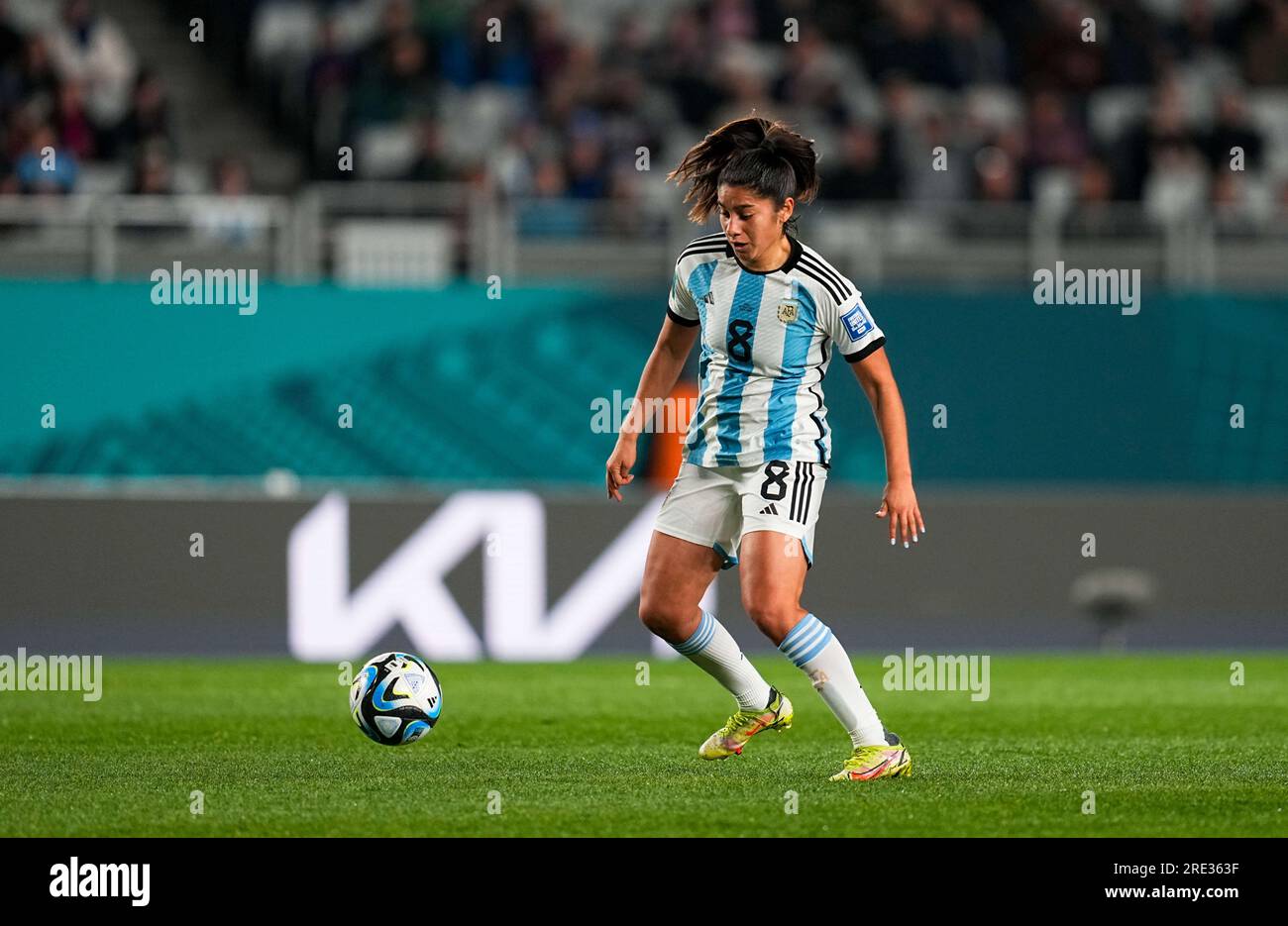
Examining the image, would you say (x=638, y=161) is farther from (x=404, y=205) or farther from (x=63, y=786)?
(x=63, y=786)

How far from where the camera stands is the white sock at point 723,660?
7.66 meters

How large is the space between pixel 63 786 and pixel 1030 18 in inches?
573

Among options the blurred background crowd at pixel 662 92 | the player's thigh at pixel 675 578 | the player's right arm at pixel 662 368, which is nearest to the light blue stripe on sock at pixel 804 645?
the player's thigh at pixel 675 578

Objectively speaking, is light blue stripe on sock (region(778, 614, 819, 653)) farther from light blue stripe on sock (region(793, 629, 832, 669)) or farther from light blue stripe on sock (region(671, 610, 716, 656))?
light blue stripe on sock (region(671, 610, 716, 656))

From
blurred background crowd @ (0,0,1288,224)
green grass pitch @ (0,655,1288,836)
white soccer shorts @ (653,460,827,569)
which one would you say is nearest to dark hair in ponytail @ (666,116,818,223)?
white soccer shorts @ (653,460,827,569)

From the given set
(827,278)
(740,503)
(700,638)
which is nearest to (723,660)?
(700,638)

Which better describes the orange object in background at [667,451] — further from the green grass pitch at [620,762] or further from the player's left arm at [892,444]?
the player's left arm at [892,444]

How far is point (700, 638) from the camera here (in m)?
7.64

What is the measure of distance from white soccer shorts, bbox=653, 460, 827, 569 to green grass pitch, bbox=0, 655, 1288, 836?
889 millimetres

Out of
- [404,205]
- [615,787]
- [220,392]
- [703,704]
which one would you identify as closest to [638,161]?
[404,205]

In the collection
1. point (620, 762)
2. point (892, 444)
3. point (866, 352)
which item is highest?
point (866, 352)

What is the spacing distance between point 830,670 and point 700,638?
63cm

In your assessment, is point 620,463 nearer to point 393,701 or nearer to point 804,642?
point 804,642

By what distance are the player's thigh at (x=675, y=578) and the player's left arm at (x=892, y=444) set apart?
725mm
